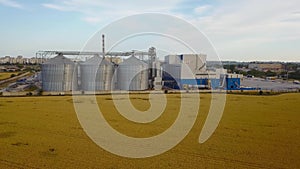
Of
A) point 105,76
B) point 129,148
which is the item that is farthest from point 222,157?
point 105,76

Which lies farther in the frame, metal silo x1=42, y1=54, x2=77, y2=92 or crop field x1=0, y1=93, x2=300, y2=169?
metal silo x1=42, y1=54, x2=77, y2=92

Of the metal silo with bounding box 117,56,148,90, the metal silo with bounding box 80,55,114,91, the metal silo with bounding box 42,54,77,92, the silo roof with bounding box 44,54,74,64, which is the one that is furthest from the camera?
the metal silo with bounding box 117,56,148,90

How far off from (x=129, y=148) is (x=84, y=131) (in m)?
3.11

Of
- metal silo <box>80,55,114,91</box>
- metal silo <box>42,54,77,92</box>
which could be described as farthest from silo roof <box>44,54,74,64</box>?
metal silo <box>80,55,114,91</box>

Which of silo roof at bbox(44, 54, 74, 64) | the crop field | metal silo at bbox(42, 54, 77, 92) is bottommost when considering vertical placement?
the crop field

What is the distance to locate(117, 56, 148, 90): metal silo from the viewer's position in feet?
101

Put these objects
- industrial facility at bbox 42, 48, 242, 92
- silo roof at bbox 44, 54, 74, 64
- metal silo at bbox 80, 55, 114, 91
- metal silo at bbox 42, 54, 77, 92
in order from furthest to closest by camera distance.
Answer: silo roof at bbox 44, 54, 74, 64
metal silo at bbox 80, 55, 114, 91
industrial facility at bbox 42, 48, 242, 92
metal silo at bbox 42, 54, 77, 92

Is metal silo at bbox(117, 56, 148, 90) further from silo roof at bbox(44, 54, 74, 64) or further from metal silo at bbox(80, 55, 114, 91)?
silo roof at bbox(44, 54, 74, 64)

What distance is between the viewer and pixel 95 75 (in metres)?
29.5

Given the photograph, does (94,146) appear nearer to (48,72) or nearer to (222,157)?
(222,157)

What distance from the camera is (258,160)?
833 centimetres

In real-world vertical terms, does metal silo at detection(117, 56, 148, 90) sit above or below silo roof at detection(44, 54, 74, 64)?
below

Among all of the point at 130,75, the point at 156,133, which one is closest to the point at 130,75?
the point at 130,75

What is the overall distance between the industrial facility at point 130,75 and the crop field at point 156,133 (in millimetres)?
12824
